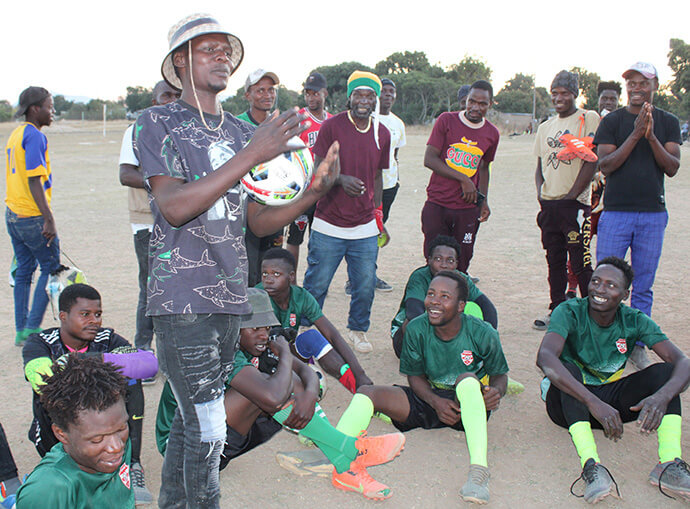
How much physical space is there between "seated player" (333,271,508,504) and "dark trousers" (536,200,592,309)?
6.84 ft

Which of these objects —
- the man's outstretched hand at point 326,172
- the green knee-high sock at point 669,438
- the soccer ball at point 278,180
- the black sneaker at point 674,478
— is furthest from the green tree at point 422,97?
the man's outstretched hand at point 326,172

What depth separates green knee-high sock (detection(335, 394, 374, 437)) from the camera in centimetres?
338

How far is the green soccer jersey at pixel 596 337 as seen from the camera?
3691mm

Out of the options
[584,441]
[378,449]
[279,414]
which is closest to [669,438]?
[584,441]

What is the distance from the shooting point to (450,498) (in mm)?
3127

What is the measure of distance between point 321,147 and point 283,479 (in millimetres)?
2754

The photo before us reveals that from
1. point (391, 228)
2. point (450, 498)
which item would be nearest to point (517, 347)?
point (450, 498)

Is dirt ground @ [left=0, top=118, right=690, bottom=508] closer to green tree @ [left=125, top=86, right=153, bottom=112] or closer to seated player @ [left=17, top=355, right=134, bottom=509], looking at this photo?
seated player @ [left=17, top=355, right=134, bottom=509]

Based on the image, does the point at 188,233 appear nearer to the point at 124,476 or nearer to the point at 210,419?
the point at 210,419

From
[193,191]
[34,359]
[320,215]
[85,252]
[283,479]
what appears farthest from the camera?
[85,252]

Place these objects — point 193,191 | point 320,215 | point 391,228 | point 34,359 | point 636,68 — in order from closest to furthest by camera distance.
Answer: point 193,191
point 34,359
point 636,68
point 320,215
point 391,228

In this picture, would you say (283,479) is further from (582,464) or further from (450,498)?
(582,464)

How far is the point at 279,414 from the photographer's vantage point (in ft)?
10.6

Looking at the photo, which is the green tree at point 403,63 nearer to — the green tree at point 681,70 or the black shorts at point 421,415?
the green tree at point 681,70
